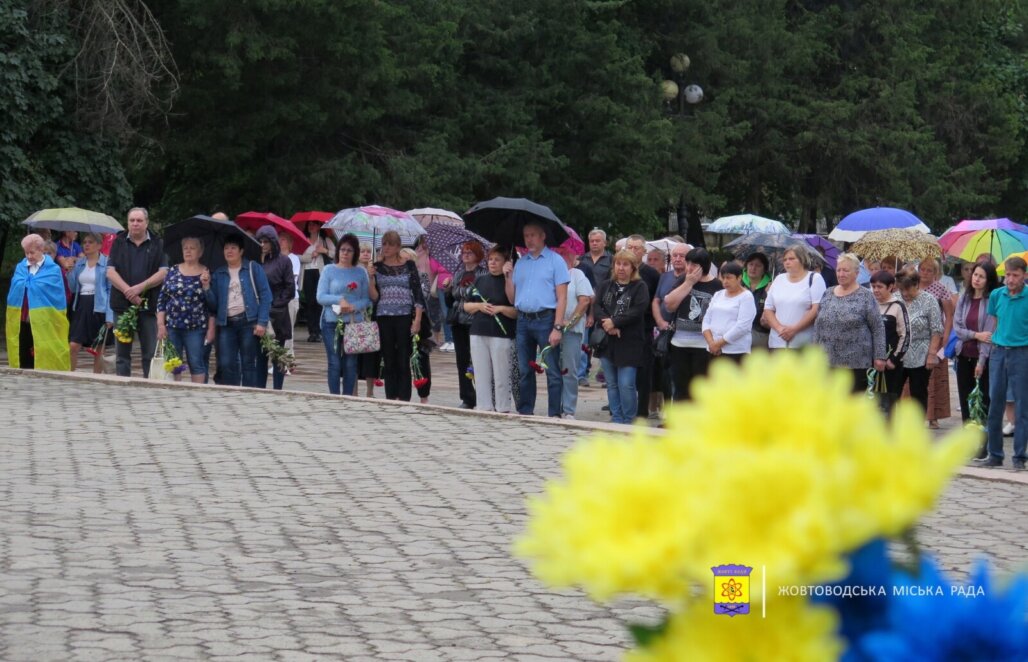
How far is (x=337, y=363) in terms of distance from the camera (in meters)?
16.1

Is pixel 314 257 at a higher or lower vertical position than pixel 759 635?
higher

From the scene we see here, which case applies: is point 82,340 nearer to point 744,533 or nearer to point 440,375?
point 440,375

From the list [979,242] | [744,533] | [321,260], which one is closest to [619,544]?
[744,533]

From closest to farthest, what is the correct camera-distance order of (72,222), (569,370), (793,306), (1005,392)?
(1005,392)
(793,306)
(569,370)
(72,222)

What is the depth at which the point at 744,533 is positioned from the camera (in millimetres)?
1213

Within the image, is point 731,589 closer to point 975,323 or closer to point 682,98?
point 975,323

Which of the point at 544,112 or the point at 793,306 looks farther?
the point at 544,112

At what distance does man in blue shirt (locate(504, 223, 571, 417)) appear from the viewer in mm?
14742

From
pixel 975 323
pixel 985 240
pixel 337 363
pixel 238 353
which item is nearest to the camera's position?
pixel 975 323

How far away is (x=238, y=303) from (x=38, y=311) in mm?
3411

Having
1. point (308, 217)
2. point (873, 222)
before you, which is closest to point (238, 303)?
point (873, 222)

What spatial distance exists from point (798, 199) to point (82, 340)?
29.7 meters

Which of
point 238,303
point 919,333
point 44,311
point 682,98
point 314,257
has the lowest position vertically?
point 919,333

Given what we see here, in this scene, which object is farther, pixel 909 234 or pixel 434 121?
pixel 434 121
